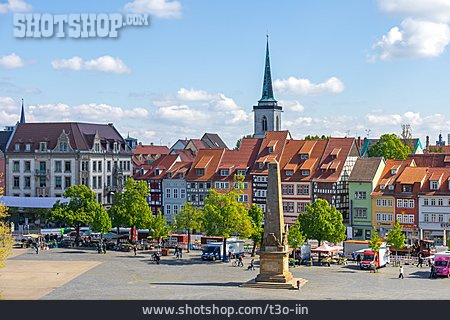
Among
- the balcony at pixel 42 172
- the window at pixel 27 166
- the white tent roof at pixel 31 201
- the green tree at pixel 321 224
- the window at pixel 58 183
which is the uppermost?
the window at pixel 27 166

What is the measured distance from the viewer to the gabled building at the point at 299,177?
9325 cm

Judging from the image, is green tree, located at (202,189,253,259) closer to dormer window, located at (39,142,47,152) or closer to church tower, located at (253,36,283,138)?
dormer window, located at (39,142,47,152)

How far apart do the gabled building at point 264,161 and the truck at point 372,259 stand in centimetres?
3085

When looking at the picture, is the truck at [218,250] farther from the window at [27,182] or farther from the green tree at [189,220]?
the window at [27,182]

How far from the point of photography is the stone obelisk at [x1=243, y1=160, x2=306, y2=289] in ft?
176

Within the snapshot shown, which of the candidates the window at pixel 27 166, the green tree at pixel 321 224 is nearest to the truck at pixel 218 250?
the green tree at pixel 321 224

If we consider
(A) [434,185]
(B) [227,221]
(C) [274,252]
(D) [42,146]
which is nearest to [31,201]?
(D) [42,146]

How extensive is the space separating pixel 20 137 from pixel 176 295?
6724cm

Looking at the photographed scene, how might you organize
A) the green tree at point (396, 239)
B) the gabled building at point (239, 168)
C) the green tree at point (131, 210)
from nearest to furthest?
the green tree at point (396, 239), the green tree at point (131, 210), the gabled building at point (239, 168)

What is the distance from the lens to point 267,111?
529 feet

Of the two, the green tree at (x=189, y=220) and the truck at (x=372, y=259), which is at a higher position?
the green tree at (x=189, y=220)

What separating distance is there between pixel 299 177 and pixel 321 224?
2161 cm

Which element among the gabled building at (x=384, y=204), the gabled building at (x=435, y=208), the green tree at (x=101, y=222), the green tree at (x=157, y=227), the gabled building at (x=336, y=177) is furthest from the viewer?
the gabled building at (x=336, y=177)

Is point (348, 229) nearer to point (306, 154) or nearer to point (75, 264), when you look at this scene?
point (306, 154)
